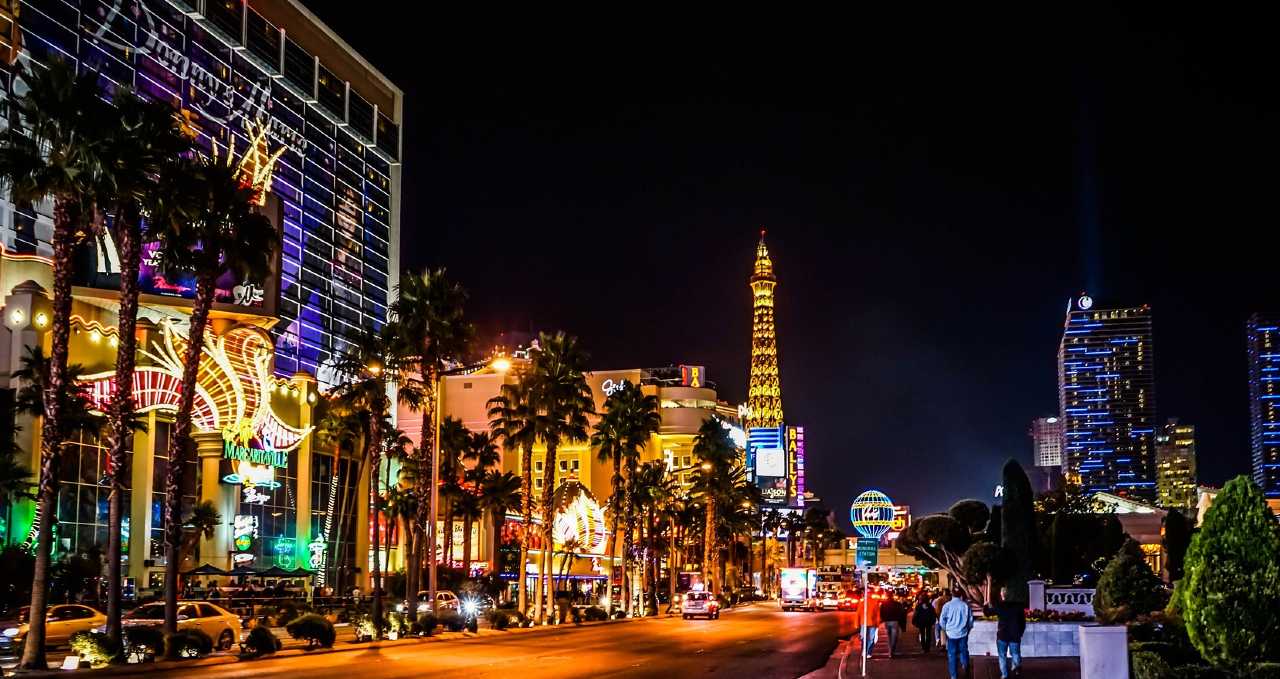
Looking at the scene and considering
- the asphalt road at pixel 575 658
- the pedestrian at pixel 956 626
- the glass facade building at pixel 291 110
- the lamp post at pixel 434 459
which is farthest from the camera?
the glass facade building at pixel 291 110

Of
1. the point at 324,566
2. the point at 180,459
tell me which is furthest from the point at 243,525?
the point at 180,459

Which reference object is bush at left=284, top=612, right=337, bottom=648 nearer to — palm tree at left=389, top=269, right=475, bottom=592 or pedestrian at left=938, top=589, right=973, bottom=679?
palm tree at left=389, top=269, right=475, bottom=592

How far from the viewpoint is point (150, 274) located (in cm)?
6100

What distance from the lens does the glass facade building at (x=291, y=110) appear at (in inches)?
3871

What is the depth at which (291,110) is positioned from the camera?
132625 millimetres

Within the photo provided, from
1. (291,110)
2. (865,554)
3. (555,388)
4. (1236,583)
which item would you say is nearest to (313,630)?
(865,554)

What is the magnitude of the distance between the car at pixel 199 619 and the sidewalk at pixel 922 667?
56.3 ft

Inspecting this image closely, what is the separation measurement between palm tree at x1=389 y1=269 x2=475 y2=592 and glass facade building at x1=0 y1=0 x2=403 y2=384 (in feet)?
148

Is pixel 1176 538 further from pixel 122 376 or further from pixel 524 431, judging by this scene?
pixel 122 376

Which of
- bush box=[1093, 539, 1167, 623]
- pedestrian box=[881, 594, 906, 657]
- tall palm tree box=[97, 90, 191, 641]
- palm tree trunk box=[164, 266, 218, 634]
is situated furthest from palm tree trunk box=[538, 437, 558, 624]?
bush box=[1093, 539, 1167, 623]

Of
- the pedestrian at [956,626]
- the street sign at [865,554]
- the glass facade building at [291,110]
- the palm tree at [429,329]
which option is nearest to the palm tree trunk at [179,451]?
the palm tree at [429,329]

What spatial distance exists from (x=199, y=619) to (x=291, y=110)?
A: 10537 centimetres

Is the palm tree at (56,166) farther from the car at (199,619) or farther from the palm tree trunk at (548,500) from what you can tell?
the palm tree trunk at (548,500)

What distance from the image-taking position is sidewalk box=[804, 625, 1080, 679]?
25.8 m
